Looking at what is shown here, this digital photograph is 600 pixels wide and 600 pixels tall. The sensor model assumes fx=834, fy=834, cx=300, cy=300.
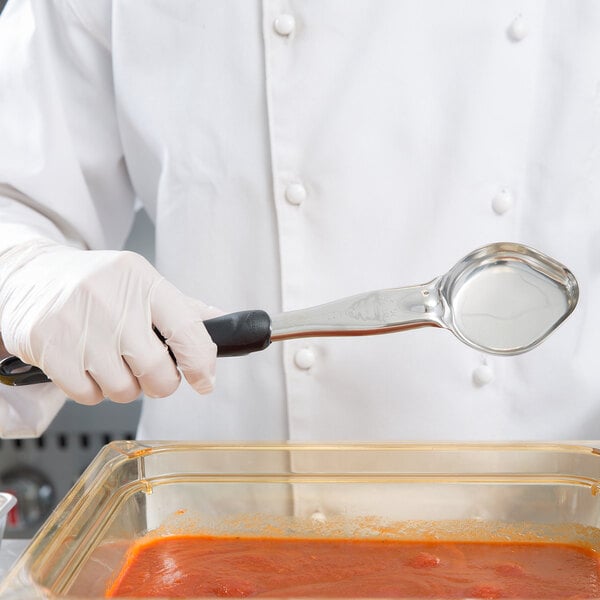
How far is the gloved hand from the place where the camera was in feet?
3.01

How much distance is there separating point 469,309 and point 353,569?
30 cm

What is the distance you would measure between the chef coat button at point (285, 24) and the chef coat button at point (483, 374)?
21.1 inches

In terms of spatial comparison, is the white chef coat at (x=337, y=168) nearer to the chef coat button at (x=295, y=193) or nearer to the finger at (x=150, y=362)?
the chef coat button at (x=295, y=193)

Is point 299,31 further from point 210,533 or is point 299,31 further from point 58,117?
point 210,533

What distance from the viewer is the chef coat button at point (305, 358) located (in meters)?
1.19

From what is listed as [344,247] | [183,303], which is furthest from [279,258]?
[183,303]

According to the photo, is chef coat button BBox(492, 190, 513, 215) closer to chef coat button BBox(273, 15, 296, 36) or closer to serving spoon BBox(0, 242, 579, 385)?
serving spoon BBox(0, 242, 579, 385)

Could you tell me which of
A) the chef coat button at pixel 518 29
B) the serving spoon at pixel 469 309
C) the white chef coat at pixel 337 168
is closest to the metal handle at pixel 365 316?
the serving spoon at pixel 469 309

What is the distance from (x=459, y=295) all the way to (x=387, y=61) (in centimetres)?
39

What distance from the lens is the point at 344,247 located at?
119cm

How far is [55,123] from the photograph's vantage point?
1254mm

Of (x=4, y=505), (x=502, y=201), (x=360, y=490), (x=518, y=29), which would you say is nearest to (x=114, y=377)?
(x=4, y=505)

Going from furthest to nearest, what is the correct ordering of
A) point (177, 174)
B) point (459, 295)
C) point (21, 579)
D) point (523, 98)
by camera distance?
point (177, 174) < point (523, 98) < point (459, 295) < point (21, 579)

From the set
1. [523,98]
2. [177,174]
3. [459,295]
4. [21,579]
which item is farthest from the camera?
[177,174]
